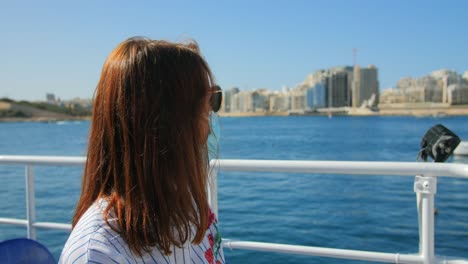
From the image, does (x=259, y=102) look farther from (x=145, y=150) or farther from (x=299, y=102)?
(x=145, y=150)

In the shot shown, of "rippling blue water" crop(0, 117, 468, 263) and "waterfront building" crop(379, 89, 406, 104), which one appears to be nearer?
"rippling blue water" crop(0, 117, 468, 263)

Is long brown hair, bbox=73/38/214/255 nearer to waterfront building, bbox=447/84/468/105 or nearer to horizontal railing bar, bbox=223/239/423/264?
horizontal railing bar, bbox=223/239/423/264

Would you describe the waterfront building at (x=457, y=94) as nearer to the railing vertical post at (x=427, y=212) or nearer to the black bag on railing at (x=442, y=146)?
the black bag on railing at (x=442, y=146)

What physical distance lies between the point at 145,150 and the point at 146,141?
0.02 metres

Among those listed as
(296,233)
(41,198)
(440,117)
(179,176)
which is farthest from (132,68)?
(440,117)

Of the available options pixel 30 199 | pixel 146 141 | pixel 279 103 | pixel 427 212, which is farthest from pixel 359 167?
pixel 279 103

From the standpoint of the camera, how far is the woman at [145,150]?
72 cm

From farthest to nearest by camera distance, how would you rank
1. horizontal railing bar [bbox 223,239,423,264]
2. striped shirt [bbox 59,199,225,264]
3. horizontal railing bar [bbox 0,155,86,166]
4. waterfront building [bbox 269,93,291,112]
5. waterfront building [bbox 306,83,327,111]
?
waterfront building [bbox 269,93,291,112] < waterfront building [bbox 306,83,327,111] < horizontal railing bar [bbox 0,155,86,166] < horizontal railing bar [bbox 223,239,423,264] < striped shirt [bbox 59,199,225,264]

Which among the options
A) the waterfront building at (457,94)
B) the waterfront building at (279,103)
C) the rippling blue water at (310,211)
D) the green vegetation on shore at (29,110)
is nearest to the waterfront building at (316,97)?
the waterfront building at (279,103)

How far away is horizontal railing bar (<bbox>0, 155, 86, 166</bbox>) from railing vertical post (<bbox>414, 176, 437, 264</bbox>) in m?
1.56

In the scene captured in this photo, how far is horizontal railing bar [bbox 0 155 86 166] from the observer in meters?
2.26

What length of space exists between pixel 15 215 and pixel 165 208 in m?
10.7

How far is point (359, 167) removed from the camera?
1726 millimetres

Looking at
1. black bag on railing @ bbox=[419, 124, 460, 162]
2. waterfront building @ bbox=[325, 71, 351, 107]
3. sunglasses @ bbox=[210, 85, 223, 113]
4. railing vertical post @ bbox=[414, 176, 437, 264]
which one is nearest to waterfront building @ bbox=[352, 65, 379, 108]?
waterfront building @ bbox=[325, 71, 351, 107]
